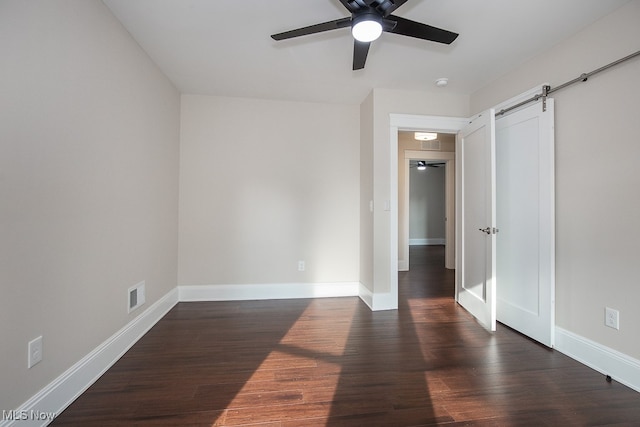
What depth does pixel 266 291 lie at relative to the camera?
345cm

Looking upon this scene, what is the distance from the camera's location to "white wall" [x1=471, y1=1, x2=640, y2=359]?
178 cm

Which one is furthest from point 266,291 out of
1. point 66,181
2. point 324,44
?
point 324,44

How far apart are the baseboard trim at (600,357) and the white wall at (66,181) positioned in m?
3.42

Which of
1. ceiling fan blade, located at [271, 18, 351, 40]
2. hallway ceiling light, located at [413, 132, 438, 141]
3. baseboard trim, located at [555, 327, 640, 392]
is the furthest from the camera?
hallway ceiling light, located at [413, 132, 438, 141]

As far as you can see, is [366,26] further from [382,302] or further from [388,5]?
[382,302]

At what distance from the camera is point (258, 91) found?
3207 millimetres

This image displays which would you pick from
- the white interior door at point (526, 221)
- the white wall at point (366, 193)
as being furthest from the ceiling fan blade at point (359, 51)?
the white interior door at point (526, 221)

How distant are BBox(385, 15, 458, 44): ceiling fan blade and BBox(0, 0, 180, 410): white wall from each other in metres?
1.87

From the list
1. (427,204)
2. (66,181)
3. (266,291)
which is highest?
(427,204)

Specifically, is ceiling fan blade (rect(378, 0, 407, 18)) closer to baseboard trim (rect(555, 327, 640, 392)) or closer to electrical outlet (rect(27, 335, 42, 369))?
electrical outlet (rect(27, 335, 42, 369))

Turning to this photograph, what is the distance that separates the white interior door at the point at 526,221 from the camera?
7.48ft

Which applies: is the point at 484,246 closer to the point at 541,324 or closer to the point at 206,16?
the point at 541,324

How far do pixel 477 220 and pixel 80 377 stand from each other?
3.41 m

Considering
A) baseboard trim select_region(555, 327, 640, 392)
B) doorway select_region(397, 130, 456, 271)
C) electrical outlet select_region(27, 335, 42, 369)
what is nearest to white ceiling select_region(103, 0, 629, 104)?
doorway select_region(397, 130, 456, 271)
